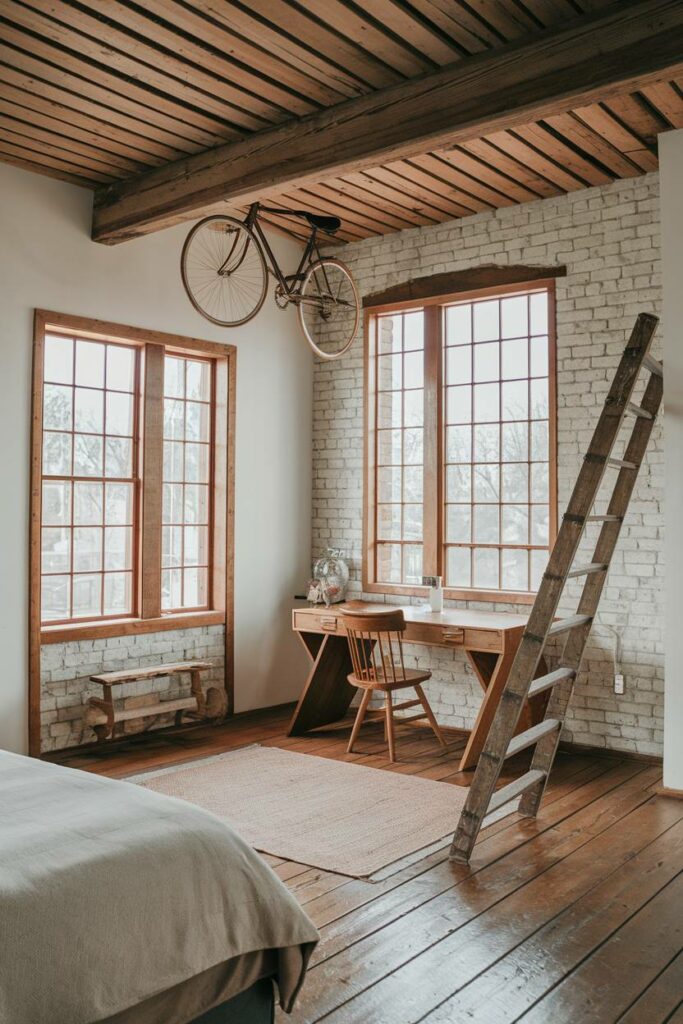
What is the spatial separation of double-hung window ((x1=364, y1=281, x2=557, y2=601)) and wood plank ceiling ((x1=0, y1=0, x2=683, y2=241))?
946 millimetres

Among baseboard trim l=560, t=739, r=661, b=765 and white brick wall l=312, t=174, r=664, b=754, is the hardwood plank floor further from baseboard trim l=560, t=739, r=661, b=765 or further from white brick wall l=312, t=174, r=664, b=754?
white brick wall l=312, t=174, r=664, b=754

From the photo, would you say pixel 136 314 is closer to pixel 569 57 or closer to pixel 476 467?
pixel 476 467

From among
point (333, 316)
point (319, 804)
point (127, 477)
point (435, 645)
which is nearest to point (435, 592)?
point (435, 645)

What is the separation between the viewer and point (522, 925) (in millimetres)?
3357

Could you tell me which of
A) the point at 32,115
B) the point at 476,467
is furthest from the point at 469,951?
the point at 32,115

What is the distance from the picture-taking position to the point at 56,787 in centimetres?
262

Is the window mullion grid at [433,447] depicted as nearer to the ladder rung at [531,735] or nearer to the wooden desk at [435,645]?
the wooden desk at [435,645]

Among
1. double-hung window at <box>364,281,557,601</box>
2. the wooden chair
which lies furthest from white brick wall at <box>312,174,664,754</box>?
the wooden chair

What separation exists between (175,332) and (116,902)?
4964mm

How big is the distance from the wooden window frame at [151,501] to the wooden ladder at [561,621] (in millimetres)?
2917

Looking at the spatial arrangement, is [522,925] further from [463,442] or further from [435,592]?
[463,442]

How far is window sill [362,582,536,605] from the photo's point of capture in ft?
20.6

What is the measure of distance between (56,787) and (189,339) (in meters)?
4.46

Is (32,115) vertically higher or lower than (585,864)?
higher
